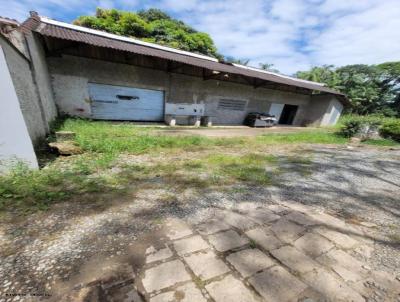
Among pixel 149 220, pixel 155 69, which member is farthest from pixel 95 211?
pixel 155 69

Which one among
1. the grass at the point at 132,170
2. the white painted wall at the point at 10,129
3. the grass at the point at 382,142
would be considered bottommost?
the grass at the point at 382,142

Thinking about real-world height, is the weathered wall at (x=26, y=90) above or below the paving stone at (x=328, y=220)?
above

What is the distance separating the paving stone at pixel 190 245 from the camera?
6.84 ft

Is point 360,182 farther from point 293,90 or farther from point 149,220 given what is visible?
point 293,90

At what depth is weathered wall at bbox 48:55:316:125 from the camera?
831cm

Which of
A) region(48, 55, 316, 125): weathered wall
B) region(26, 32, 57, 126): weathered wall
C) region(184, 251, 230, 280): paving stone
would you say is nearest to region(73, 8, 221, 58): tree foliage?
region(48, 55, 316, 125): weathered wall

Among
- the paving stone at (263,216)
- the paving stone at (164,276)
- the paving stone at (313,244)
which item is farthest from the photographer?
the paving stone at (263,216)

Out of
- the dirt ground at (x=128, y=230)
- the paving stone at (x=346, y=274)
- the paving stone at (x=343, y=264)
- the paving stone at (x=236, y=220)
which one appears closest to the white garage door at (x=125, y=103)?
the dirt ground at (x=128, y=230)

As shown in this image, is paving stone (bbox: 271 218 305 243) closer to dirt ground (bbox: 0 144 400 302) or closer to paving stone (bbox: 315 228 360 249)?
paving stone (bbox: 315 228 360 249)

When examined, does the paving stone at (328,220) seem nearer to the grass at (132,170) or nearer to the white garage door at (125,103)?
the grass at (132,170)

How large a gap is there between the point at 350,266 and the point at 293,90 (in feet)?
52.5

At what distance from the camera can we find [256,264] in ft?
6.48

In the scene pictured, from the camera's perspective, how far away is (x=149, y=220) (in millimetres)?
2539

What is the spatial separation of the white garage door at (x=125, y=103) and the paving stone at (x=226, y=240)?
354 inches
